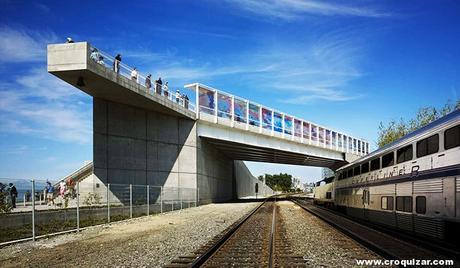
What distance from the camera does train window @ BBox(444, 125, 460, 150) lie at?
983 cm

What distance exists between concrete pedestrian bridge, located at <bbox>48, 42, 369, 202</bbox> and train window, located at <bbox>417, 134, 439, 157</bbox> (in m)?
15.4

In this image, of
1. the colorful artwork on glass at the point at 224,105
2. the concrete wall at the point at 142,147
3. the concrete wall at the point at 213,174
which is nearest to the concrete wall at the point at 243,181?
the concrete wall at the point at 213,174

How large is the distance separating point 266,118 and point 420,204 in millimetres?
34994

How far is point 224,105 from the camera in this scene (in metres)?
40.9

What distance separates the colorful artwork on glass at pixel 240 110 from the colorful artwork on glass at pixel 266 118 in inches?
135

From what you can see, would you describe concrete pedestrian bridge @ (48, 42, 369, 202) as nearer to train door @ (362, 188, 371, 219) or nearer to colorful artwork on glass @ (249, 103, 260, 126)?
colorful artwork on glass @ (249, 103, 260, 126)

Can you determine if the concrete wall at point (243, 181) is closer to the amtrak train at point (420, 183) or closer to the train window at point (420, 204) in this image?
the amtrak train at point (420, 183)

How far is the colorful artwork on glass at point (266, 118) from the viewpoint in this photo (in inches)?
1813

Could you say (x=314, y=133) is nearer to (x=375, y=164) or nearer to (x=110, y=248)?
(x=375, y=164)

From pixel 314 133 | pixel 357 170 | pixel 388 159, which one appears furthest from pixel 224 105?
pixel 388 159

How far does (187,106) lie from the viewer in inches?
1407

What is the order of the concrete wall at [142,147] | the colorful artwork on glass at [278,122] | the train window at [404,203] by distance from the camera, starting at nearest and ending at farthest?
the train window at [404,203] → the concrete wall at [142,147] → the colorful artwork on glass at [278,122]

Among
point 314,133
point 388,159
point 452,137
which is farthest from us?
point 314,133

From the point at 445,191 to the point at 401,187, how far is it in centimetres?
323
